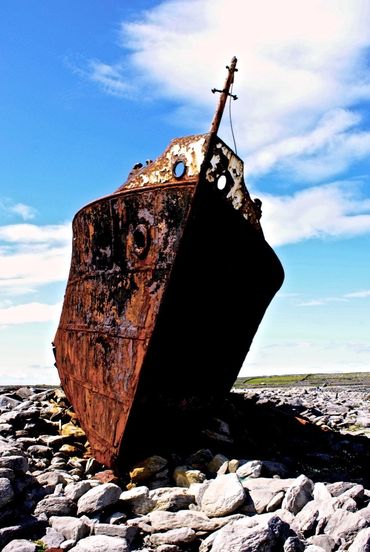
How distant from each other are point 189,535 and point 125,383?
1397 millimetres

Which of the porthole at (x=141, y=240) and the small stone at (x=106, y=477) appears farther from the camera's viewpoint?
the porthole at (x=141, y=240)

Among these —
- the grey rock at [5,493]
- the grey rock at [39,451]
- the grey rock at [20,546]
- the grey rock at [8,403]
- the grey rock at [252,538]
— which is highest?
the grey rock at [8,403]

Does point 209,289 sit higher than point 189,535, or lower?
higher

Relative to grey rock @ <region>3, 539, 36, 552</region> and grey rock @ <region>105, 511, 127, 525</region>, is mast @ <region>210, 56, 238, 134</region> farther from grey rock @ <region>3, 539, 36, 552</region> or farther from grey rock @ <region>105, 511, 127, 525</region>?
grey rock @ <region>3, 539, 36, 552</region>

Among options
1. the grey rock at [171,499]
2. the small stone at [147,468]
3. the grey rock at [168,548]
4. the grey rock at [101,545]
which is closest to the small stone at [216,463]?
the small stone at [147,468]

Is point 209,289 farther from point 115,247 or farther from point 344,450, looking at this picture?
point 344,450

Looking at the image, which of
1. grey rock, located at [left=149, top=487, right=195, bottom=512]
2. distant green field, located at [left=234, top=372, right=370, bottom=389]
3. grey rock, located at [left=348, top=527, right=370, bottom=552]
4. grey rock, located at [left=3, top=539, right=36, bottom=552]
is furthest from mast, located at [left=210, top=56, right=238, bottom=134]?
distant green field, located at [left=234, top=372, right=370, bottom=389]

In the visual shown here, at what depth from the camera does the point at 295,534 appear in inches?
121

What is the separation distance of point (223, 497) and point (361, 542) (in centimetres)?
95

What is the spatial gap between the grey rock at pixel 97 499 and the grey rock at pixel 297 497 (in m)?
1.10

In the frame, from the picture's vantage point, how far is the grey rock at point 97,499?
11.5ft

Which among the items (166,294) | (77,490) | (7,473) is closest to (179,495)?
(77,490)

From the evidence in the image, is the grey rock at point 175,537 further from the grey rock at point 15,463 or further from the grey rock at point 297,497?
the grey rock at point 15,463

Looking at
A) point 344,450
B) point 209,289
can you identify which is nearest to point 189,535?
point 209,289
